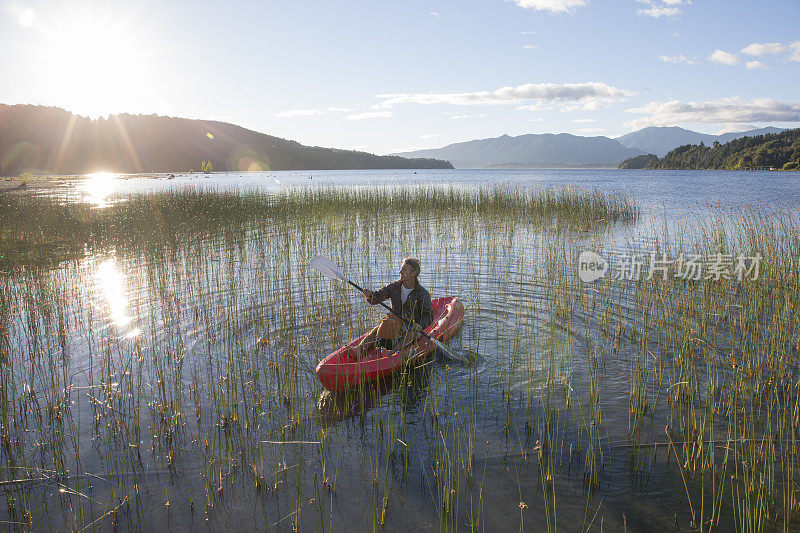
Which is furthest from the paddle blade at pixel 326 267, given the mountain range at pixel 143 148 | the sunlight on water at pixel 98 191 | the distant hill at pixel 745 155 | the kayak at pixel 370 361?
the distant hill at pixel 745 155

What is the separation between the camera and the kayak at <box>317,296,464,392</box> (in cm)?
472

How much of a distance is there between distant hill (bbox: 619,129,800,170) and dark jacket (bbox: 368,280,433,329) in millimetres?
76317

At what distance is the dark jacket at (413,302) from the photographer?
5988 millimetres

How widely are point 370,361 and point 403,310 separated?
49.2 inches

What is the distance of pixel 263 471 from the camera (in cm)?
373

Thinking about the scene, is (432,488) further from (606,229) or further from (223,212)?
(223,212)

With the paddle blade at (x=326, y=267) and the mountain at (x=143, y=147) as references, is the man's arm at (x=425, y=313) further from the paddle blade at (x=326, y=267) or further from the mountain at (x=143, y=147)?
the mountain at (x=143, y=147)

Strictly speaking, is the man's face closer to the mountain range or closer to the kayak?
the kayak

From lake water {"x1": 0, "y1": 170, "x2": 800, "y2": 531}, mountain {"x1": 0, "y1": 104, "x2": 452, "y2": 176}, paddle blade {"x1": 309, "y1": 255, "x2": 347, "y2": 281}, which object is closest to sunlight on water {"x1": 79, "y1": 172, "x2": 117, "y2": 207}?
lake water {"x1": 0, "y1": 170, "x2": 800, "y2": 531}

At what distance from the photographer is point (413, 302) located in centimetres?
597

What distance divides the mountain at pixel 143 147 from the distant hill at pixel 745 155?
2776 inches

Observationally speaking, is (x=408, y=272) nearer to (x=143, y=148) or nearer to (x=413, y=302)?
(x=413, y=302)

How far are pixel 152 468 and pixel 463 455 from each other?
240cm

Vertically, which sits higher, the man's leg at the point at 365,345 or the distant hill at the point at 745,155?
the distant hill at the point at 745,155
